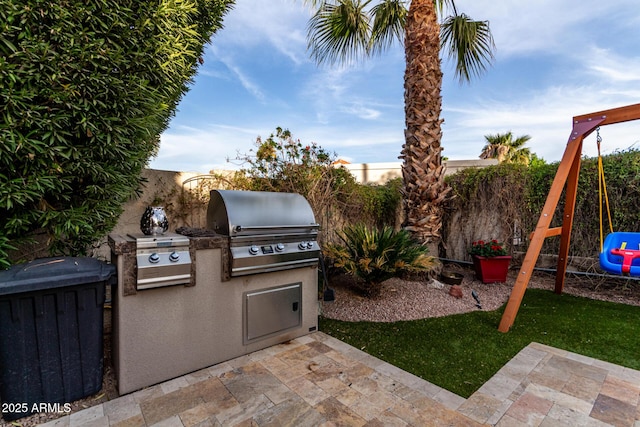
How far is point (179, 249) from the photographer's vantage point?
2379mm

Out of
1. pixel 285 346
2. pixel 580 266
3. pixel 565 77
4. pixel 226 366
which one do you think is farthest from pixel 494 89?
pixel 226 366

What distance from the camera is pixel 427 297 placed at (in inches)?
176

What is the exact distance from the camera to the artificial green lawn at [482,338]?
257 centimetres

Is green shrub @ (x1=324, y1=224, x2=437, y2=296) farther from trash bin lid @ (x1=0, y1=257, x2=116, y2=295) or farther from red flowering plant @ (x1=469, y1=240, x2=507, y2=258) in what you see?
trash bin lid @ (x1=0, y1=257, x2=116, y2=295)

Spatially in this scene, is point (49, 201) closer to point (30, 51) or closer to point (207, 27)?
point (30, 51)

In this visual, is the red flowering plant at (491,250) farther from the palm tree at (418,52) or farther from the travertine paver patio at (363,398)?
the travertine paver patio at (363,398)

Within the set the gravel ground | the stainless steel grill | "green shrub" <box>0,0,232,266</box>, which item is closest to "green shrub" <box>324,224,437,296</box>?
the gravel ground

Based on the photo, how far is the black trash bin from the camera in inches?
72.5

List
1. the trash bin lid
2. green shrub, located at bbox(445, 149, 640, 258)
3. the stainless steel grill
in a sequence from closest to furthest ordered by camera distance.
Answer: the trash bin lid, the stainless steel grill, green shrub, located at bbox(445, 149, 640, 258)

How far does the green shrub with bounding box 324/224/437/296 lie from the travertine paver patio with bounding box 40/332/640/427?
4.64 ft

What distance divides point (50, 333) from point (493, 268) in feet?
20.3

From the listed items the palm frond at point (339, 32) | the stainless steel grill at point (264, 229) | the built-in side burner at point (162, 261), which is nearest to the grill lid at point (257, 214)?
the stainless steel grill at point (264, 229)

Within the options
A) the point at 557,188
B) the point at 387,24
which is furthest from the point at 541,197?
the point at 387,24

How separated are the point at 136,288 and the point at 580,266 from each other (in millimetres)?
→ 7028
